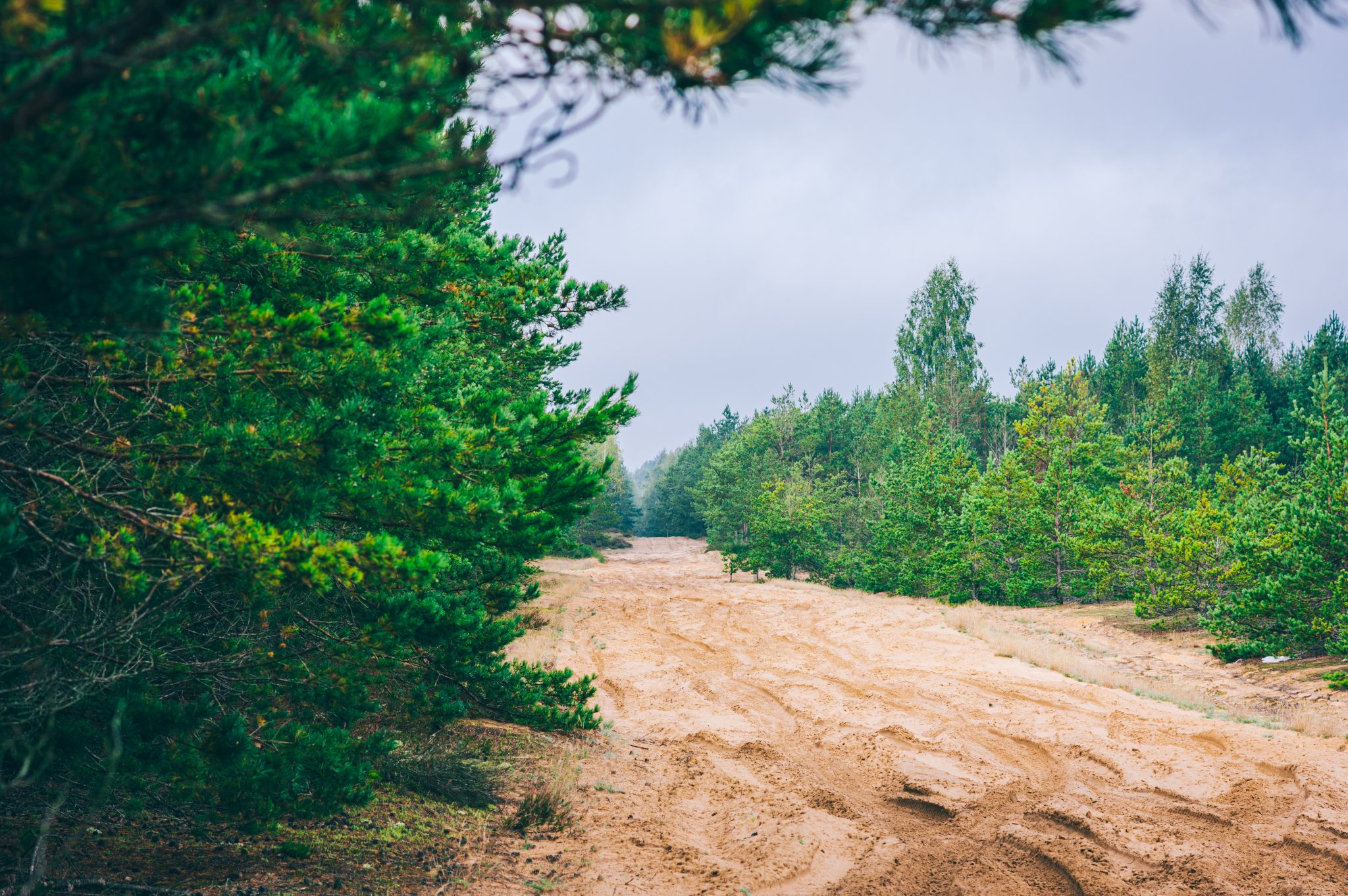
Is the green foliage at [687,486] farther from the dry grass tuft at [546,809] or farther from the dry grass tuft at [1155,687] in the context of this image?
the dry grass tuft at [546,809]

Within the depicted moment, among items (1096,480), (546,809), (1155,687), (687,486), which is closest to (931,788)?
(546,809)

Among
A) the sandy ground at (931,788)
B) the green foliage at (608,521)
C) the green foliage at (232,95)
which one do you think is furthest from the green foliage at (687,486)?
the green foliage at (232,95)

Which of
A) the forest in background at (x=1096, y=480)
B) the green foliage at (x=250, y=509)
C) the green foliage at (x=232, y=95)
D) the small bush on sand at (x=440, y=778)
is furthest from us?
the forest in background at (x=1096, y=480)

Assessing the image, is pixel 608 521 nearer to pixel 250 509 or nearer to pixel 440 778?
pixel 440 778

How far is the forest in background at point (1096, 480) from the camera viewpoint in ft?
47.5

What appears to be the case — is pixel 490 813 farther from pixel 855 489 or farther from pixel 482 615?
pixel 855 489

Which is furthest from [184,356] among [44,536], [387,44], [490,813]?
[490,813]

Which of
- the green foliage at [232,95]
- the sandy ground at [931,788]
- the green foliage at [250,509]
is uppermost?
the green foliage at [232,95]

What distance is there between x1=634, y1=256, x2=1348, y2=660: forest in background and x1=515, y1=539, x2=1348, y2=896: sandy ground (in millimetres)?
3656

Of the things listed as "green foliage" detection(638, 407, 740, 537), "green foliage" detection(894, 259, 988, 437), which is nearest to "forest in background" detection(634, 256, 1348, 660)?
"green foliage" detection(894, 259, 988, 437)

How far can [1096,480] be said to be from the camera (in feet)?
89.6

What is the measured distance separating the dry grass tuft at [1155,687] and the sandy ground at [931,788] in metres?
0.42

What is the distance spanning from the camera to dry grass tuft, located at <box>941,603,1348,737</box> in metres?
9.78

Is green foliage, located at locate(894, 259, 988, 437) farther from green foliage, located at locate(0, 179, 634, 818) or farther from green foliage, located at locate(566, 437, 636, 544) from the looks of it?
green foliage, located at locate(0, 179, 634, 818)
